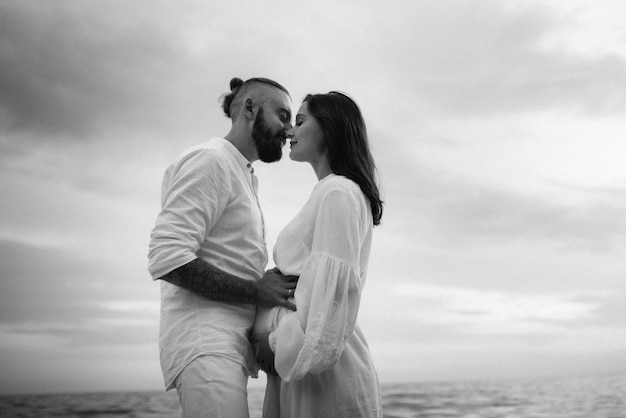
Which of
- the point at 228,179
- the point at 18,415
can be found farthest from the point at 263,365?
the point at 18,415

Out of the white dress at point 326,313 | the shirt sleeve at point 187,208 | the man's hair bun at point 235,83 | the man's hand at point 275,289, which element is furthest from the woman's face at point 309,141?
the man's hair bun at point 235,83

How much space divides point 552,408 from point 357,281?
64.6 ft

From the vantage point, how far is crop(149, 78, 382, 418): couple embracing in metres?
2.49

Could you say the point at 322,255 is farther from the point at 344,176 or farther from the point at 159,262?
the point at 159,262

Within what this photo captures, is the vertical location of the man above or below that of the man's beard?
below

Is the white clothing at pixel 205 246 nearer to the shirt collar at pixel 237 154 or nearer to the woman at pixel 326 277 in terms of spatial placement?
the shirt collar at pixel 237 154

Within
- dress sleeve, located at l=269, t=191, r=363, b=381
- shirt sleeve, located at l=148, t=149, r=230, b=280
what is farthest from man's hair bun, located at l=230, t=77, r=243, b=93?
dress sleeve, located at l=269, t=191, r=363, b=381

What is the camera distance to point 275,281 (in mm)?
2748

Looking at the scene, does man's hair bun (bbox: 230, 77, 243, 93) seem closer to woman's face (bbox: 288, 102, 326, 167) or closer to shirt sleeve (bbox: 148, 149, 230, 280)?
shirt sleeve (bbox: 148, 149, 230, 280)

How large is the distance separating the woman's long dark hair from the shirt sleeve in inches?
21.1

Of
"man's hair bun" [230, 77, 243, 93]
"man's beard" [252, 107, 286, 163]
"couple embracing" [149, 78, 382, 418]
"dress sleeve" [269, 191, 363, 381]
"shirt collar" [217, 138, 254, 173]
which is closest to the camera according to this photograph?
"dress sleeve" [269, 191, 363, 381]

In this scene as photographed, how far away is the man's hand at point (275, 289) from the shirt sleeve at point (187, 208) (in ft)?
1.06

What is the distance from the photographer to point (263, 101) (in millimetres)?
3375

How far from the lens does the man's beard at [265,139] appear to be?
3.32 meters
